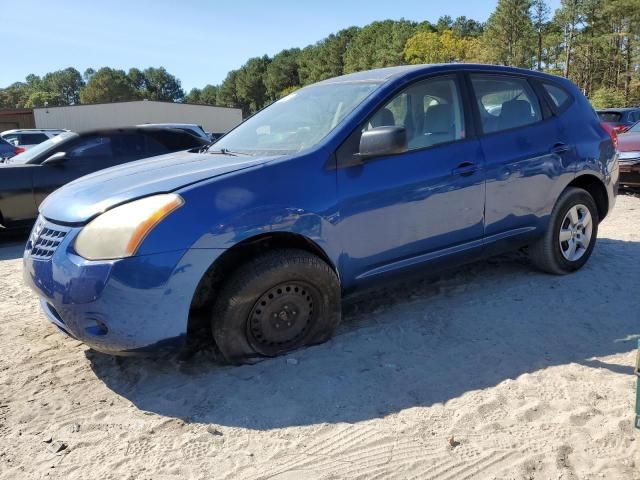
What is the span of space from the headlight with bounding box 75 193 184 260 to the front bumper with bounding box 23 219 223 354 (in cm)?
5

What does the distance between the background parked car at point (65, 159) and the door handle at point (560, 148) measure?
5.09 m

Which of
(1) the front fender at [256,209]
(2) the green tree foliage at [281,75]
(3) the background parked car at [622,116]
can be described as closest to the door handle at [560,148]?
(1) the front fender at [256,209]

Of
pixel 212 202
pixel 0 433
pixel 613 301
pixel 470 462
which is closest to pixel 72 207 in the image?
pixel 212 202

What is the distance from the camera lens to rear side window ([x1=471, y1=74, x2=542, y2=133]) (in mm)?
3988

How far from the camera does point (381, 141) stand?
3158 mm

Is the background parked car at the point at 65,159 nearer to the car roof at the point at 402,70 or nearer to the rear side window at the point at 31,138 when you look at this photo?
the car roof at the point at 402,70

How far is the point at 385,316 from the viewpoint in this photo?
12.7 feet

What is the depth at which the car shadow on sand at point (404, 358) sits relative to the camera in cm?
278

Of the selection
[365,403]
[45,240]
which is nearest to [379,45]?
[45,240]

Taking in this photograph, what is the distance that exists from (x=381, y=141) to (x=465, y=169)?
2.79 feet

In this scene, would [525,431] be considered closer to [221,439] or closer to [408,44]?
[221,439]

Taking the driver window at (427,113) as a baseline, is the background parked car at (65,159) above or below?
below

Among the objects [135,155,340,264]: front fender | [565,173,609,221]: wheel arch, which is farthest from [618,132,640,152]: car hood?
[135,155,340,264]: front fender

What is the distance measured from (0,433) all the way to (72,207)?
47.3 inches
